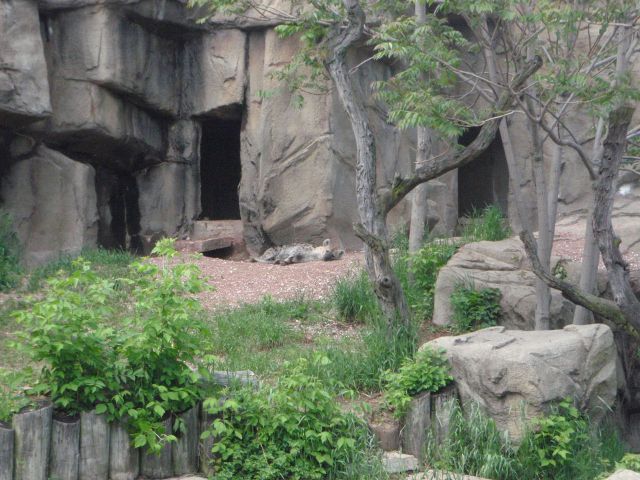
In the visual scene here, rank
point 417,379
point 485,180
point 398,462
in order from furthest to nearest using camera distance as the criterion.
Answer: point 485,180 → point 417,379 → point 398,462

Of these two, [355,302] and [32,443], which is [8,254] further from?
[32,443]

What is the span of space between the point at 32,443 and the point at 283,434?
5.28 ft

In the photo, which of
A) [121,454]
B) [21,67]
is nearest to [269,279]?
[21,67]

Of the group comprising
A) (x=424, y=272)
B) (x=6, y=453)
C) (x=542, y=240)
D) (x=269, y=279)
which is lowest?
(x=6, y=453)

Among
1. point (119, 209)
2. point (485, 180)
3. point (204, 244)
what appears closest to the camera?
point (204, 244)

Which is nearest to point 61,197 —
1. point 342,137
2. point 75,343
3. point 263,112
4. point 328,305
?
point 263,112

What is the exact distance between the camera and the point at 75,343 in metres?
5.61

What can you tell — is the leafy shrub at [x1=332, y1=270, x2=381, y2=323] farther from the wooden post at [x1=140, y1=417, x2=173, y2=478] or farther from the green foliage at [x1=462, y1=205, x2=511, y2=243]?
the wooden post at [x1=140, y1=417, x2=173, y2=478]

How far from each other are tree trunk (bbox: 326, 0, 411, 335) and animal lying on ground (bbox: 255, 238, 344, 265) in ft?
13.4

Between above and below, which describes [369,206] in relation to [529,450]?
above

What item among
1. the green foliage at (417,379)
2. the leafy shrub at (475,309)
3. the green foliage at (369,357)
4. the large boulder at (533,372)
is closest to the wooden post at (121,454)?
the green foliage at (369,357)

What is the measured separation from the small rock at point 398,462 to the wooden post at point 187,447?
1285 mm

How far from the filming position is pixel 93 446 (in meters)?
5.71

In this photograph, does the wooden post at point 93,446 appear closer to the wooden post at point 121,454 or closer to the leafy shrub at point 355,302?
the wooden post at point 121,454
